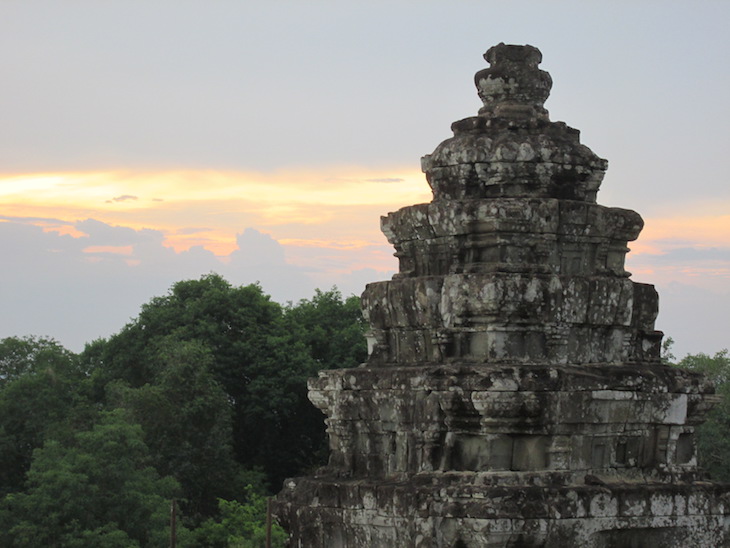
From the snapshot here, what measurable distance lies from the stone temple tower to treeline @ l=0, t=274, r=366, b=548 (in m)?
24.6

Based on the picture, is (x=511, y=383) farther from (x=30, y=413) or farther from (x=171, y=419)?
(x=30, y=413)

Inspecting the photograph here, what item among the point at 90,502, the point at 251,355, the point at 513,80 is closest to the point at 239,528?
the point at 90,502

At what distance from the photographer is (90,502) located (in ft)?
152

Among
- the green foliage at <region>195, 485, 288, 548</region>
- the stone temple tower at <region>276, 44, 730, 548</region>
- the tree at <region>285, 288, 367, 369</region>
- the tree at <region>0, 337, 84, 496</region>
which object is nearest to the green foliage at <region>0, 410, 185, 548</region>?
the green foliage at <region>195, 485, 288, 548</region>

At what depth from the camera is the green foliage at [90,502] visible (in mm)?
45312

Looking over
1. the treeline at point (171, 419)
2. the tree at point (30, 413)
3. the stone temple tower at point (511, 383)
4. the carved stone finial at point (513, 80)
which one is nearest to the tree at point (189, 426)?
the treeline at point (171, 419)

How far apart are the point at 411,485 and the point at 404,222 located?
3.73 meters

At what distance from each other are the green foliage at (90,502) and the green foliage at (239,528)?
2.41 meters

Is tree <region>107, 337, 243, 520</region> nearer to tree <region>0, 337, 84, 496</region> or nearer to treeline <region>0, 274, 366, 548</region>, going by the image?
treeline <region>0, 274, 366, 548</region>

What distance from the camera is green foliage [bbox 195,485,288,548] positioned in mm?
48000

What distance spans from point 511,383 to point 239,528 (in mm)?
31913

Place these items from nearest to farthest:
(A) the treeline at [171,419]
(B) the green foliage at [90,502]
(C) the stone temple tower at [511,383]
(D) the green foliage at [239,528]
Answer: (C) the stone temple tower at [511,383] → (B) the green foliage at [90,502] → (A) the treeline at [171,419] → (D) the green foliage at [239,528]

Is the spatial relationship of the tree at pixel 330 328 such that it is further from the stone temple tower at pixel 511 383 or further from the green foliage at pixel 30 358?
the stone temple tower at pixel 511 383

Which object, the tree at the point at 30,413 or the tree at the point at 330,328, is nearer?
the tree at the point at 30,413
